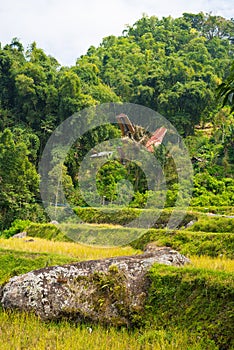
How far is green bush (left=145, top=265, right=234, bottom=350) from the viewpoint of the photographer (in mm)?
5406

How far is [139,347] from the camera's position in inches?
207

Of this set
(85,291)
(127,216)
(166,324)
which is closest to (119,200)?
(127,216)

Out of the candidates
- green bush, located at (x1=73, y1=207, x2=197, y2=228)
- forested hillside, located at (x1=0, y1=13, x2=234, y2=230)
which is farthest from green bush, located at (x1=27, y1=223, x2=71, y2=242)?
forested hillside, located at (x1=0, y1=13, x2=234, y2=230)

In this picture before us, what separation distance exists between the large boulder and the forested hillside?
13309 millimetres

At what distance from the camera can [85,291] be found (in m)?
6.53

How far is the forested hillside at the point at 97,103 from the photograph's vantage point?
2520 cm

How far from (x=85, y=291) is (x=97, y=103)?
89.6 feet

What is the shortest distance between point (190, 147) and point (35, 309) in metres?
28.7

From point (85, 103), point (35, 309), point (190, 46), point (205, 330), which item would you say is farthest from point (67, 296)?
point (190, 46)

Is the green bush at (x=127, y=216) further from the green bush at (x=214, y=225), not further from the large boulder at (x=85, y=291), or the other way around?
the large boulder at (x=85, y=291)

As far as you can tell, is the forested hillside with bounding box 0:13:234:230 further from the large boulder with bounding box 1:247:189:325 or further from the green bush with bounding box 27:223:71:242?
the large boulder with bounding box 1:247:189:325

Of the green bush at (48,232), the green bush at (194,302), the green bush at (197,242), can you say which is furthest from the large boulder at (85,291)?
the green bush at (48,232)

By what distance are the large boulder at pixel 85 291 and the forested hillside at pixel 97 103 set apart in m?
13.3

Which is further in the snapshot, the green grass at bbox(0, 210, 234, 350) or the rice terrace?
the rice terrace
